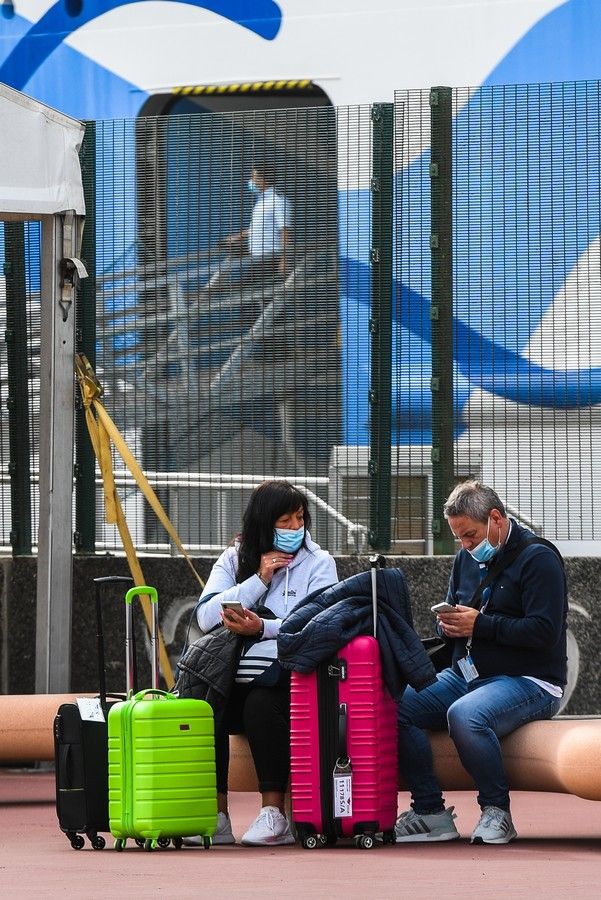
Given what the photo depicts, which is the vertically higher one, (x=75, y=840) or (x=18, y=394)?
(x=18, y=394)

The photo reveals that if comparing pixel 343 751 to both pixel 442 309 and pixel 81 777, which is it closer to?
pixel 81 777

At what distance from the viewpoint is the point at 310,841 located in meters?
5.78

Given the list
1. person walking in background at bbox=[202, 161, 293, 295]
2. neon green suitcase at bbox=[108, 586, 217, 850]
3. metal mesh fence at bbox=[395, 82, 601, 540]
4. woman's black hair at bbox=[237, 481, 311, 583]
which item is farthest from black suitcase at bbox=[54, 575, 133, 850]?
person walking in background at bbox=[202, 161, 293, 295]

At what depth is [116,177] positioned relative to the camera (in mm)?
9281

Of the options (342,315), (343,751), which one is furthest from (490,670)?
(342,315)

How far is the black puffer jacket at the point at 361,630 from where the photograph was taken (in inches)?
228

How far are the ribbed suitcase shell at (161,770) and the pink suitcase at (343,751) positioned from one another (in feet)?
0.98

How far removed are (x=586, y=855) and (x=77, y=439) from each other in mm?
4396

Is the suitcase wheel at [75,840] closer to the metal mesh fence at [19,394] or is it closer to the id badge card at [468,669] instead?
the id badge card at [468,669]

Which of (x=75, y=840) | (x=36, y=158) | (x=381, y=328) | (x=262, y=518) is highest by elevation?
(x=36, y=158)

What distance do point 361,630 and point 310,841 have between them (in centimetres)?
71

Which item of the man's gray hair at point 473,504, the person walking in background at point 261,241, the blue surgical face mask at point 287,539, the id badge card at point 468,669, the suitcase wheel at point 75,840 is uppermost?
the person walking in background at point 261,241

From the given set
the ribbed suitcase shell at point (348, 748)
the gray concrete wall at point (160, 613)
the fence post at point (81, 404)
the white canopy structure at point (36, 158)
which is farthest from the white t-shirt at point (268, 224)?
the ribbed suitcase shell at point (348, 748)

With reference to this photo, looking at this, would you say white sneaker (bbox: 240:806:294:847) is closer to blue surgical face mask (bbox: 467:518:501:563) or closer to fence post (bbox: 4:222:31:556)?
blue surgical face mask (bbox: 467:518:501:563)
